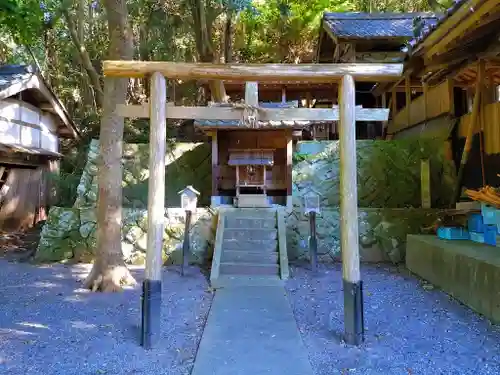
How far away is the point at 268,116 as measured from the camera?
491 cm

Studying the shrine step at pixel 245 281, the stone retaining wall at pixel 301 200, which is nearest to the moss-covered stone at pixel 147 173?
the stone retaining wall at pixel 301 200

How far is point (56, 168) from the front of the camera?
15.8 m

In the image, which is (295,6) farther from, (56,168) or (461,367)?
Result: (461,367)

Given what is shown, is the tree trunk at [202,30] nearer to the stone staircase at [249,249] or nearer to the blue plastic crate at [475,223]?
the stone staircase at [249,249]

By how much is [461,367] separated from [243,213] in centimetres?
639

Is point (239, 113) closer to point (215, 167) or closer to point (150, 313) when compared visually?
point (150, 313)

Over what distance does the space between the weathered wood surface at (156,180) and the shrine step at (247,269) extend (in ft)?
11.0

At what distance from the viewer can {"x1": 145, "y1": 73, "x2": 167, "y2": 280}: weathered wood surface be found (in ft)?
14.8

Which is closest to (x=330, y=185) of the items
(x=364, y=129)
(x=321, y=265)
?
(x=321, y=265)

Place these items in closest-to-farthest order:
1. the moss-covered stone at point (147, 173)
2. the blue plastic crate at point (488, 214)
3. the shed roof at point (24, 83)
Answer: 1. the blue plastic crate at point (488, 214)
2. the shed roof at point (24, 83)
3. the moss-covered stone at point (147, 173)

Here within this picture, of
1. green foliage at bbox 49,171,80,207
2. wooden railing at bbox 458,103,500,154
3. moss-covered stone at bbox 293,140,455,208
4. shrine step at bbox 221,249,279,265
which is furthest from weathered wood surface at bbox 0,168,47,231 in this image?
wooden railing at bbox 458,103,500,154

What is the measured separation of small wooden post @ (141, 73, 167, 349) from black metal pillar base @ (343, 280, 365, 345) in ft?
7.03

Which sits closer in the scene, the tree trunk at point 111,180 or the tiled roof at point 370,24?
the tree trunk at point 111,180

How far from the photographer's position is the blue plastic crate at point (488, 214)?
6367 mm
